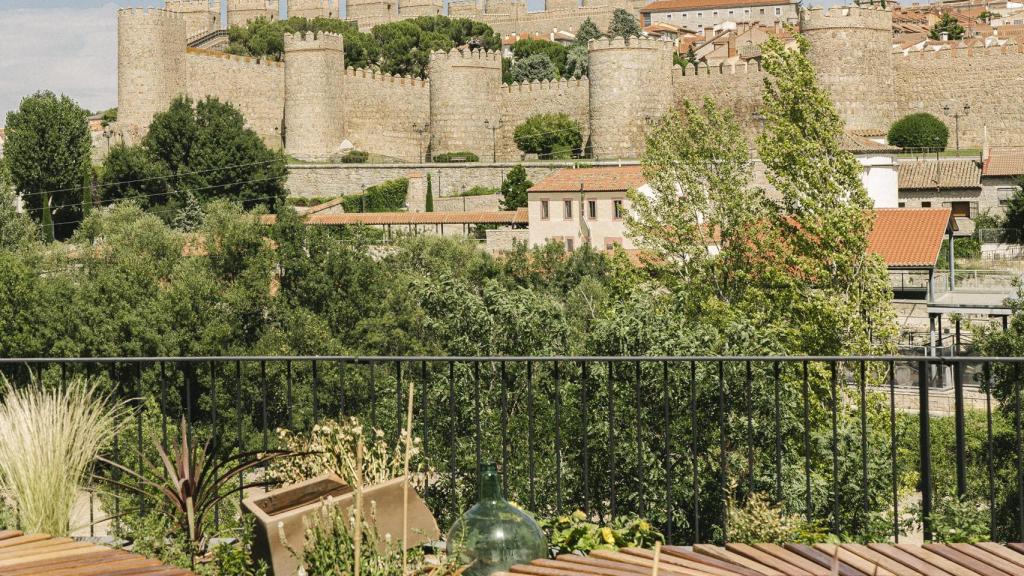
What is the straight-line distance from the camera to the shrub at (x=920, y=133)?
42938mm

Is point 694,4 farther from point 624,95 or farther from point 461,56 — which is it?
point 624,95

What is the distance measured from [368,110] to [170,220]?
1257cm

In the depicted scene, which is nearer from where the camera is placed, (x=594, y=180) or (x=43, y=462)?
(x=43, y=462)

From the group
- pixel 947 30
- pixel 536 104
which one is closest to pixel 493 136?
pixel 536 104

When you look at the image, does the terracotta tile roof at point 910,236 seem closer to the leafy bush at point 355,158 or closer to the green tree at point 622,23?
the leafy bush at point 355,158

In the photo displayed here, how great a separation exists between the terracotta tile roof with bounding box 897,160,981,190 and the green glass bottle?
118ft

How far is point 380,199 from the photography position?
43406 mm

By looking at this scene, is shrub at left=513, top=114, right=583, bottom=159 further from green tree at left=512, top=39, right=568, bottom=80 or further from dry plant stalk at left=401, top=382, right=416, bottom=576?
dry plant stalk at left=401, top=382, right=416, bottom=576

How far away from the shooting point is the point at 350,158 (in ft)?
156

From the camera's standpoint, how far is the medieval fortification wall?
45094 millimetres

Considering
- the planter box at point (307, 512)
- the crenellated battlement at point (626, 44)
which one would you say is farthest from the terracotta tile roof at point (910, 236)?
the planter box at point (307, 512)

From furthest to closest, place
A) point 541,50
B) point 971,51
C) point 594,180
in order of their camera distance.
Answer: point 541,50, point 971,51, point 594,180

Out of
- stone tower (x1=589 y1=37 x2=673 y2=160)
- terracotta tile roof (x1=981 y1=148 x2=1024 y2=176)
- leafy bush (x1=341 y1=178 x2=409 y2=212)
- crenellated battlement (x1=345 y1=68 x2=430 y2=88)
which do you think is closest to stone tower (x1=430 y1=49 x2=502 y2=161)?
crenellated battlement (x1=345 y1=68 x2=430 y2=88)

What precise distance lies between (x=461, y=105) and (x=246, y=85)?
924 centimetres
